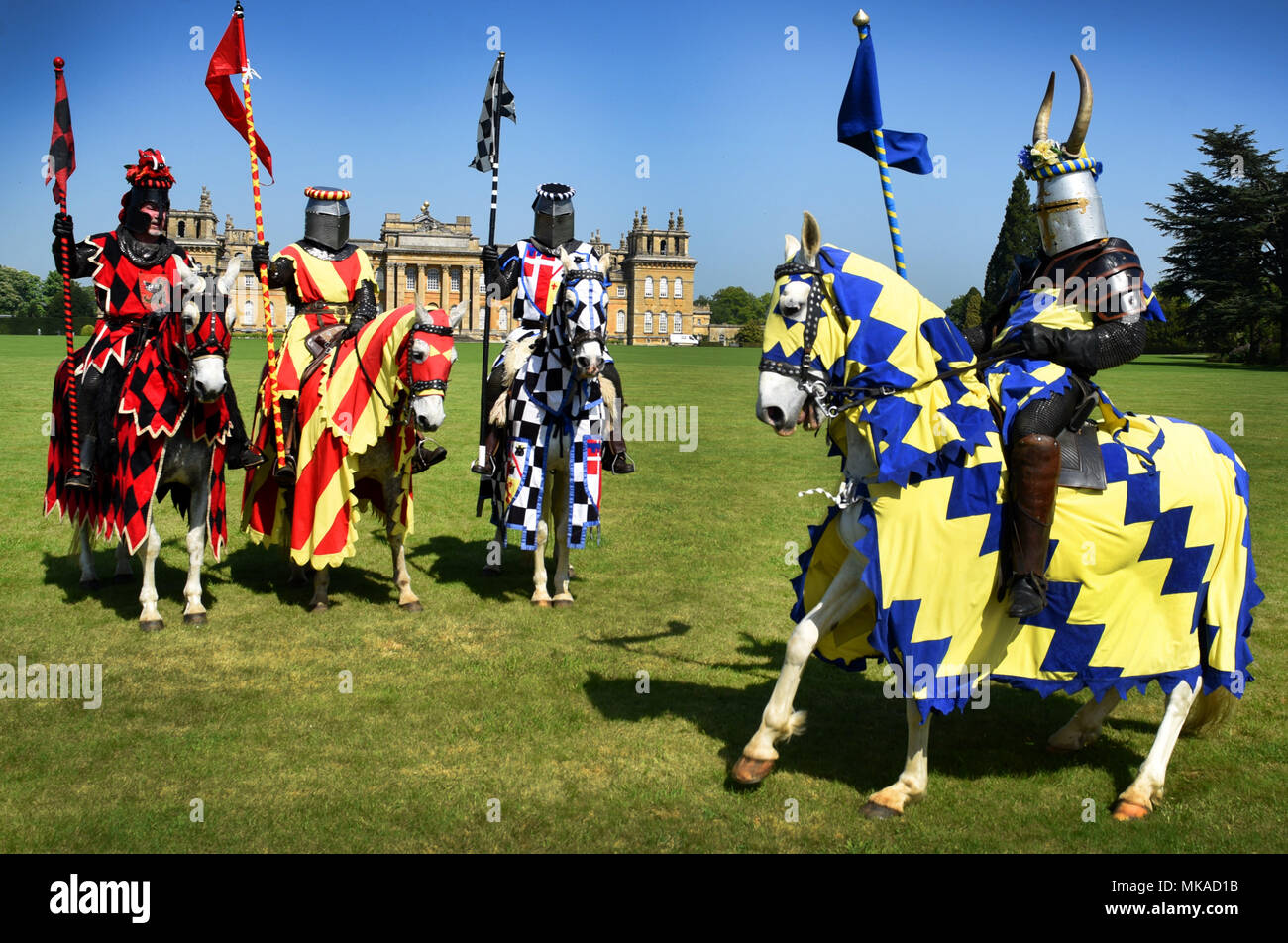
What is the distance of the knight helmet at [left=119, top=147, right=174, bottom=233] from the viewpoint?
8.09 m

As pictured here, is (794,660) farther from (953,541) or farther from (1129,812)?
(1129,812)

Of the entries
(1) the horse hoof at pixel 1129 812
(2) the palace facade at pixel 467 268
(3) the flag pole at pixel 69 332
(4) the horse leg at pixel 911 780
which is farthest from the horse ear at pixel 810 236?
(2) the palace facade at pixel 467 268

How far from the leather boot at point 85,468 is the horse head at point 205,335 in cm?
100

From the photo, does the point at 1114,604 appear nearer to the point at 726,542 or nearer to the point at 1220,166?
the point at 726,542

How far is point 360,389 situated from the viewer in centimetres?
823

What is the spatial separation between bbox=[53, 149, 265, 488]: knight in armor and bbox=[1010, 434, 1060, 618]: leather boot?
19.6 ft

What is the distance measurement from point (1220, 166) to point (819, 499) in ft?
176

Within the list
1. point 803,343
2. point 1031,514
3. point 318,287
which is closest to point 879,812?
point 1031,514

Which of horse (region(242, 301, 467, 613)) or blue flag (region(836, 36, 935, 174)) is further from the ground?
blue flag (region(836, 36, 935, 174))

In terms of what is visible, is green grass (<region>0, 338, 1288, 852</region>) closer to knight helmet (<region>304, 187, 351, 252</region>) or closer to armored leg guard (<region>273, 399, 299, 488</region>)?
armored leg guard (<region>273, 399, 299, 488</region>)

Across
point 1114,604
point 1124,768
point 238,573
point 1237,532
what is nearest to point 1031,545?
point 1114,604

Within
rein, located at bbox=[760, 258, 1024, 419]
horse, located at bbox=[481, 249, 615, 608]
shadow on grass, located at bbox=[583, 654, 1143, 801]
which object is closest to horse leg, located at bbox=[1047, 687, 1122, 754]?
shadow on grass, located at bbox=[583, 654, 1143, 801]

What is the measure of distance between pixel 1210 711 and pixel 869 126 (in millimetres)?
3855

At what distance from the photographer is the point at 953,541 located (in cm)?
492
